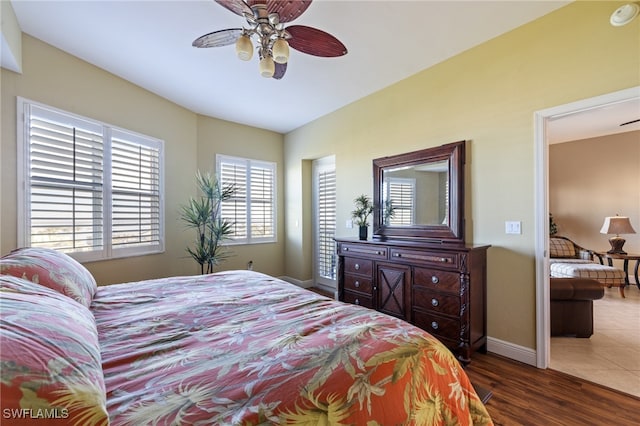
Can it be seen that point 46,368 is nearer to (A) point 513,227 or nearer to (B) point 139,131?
(A) point 513,227

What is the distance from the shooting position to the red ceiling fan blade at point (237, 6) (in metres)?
1.57

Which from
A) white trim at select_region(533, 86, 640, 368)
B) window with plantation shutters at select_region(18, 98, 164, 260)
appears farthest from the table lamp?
window with plantation shutters at select_region(18, 98, 164, 260)

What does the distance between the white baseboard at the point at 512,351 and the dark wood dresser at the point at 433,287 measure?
71 mm

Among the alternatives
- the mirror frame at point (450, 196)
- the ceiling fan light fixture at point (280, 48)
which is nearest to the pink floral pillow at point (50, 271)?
the ceiling fan light fixture at point (280, 48)

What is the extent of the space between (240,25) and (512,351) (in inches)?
143

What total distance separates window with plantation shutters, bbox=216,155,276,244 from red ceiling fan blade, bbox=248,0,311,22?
301 cm

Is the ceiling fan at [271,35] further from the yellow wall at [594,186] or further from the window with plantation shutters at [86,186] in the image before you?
the yellow wall at [594,186]

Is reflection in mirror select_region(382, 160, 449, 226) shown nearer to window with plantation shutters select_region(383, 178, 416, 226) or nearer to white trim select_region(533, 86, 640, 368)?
window with plantation shutters select_region(383, 178, 416, 226)

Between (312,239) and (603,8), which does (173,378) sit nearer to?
(603,8)

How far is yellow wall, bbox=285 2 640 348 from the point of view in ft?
6.68

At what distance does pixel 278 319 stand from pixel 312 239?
363 centimetres

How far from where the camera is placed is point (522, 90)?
7.82 feet

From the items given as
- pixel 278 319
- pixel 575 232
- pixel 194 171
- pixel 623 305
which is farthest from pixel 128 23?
pixel 575 232

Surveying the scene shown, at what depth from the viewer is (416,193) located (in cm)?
314
